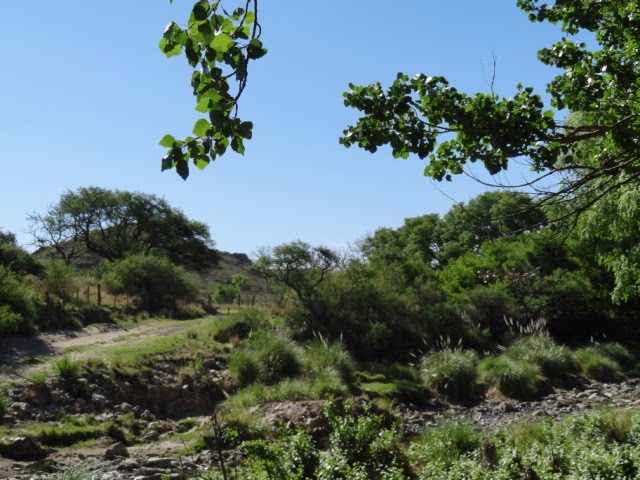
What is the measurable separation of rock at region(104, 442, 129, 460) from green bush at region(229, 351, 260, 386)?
259 inches

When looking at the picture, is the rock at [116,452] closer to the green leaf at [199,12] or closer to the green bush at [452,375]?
the green leaf at [199,12]

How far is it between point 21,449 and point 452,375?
41.8 feet

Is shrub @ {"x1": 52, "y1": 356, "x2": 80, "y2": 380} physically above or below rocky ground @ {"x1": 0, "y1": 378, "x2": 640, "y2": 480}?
above

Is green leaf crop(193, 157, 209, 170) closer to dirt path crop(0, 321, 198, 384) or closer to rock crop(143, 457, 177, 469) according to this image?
rock crop(143, 457, 177, 469)

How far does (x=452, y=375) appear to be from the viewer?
66.9ft

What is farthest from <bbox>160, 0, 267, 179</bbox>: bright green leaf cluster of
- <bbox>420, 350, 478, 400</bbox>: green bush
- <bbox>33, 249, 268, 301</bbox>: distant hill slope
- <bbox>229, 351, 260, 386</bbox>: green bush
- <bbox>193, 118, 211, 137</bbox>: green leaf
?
<bbox>33, 249, 268, 301</bbox>: distant hill slope

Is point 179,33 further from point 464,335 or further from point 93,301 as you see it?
point 93,301

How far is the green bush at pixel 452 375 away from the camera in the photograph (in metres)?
20.2

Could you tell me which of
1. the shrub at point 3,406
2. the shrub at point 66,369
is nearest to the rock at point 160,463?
the shrub at point 3,406

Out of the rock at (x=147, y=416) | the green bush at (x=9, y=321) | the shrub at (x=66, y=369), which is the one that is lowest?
the rock at (x=147, y=416)

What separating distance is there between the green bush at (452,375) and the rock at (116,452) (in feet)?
35.3

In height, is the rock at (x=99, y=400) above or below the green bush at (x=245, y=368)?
below

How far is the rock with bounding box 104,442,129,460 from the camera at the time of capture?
11.7 m

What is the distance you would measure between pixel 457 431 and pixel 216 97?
1031cm
